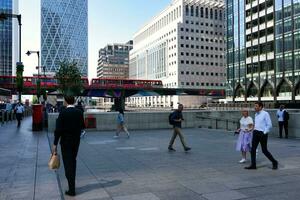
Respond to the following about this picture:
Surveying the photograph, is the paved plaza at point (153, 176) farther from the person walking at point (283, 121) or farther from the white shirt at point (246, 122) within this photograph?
the person walking at point (283, 121)

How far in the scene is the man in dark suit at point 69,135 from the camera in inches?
279

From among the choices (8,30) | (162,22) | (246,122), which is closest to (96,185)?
(246,122)

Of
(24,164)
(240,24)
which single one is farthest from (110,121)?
(240,24)

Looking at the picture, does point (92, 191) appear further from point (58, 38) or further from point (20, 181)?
point (58, 38)

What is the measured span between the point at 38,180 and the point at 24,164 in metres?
2.35

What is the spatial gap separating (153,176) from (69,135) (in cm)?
261

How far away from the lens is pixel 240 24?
95.0 m

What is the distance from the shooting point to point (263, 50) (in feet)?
281

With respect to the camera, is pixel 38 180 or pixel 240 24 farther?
pixel 240 24

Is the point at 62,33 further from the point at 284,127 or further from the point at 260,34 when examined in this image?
the point at 284,127

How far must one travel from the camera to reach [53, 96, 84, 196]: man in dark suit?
7.09 meters

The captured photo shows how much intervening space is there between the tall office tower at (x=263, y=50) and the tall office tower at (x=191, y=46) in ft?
155

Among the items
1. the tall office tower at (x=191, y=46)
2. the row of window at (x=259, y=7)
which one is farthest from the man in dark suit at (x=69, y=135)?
the tall office tower at (x=191, y=46)

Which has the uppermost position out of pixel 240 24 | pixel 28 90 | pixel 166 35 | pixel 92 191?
pixel 166 35
